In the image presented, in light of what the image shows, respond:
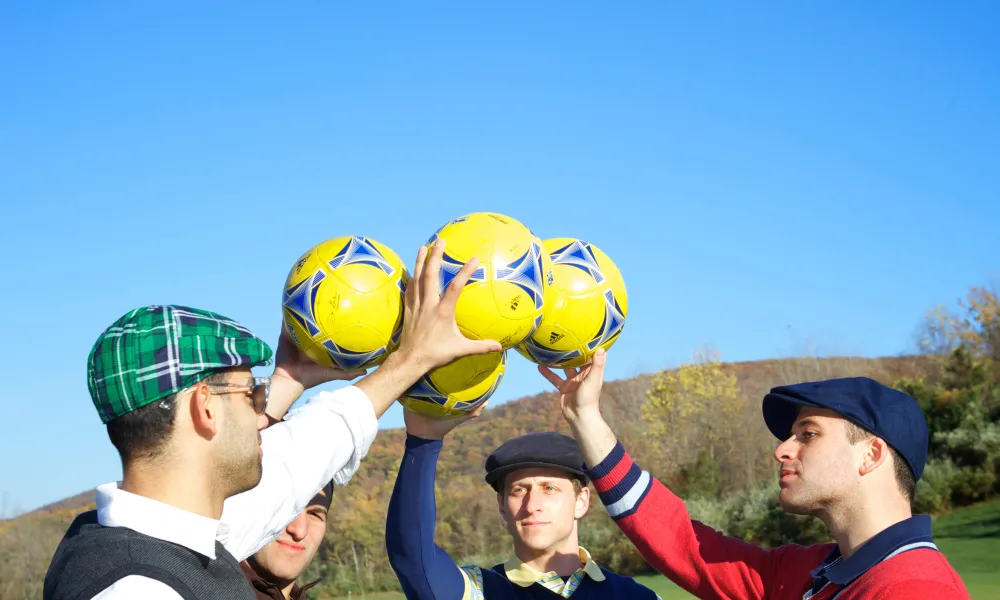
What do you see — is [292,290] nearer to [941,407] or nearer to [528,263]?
[528,263]

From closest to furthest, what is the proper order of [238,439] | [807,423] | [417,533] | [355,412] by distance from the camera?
[238,439]
[355,412]
[807,423]
[417,533]

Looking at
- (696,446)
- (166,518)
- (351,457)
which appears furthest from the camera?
(696,446)

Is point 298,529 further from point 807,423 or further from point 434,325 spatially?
point 807,423

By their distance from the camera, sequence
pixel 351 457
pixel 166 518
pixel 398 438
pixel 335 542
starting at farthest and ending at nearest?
pixel 398 438 < pixel 335 542 < pixel 351 457 < pixel 166 518

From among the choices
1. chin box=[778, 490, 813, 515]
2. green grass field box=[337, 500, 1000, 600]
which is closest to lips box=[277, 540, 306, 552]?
chin box=[778, 490, 813, 515]

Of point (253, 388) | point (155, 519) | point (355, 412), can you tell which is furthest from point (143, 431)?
point (355, 412)

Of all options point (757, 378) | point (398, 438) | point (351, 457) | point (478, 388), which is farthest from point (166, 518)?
point (757, 378)

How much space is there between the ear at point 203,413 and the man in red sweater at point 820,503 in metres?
1.85

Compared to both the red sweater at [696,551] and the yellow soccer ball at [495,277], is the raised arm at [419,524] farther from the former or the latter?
the red sweater at [696,551]

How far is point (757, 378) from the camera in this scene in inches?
3482

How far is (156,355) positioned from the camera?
2.74 meters

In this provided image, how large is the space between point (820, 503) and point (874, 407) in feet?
1.47

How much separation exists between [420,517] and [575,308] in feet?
3.90

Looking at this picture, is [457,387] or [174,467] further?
[457,387]
